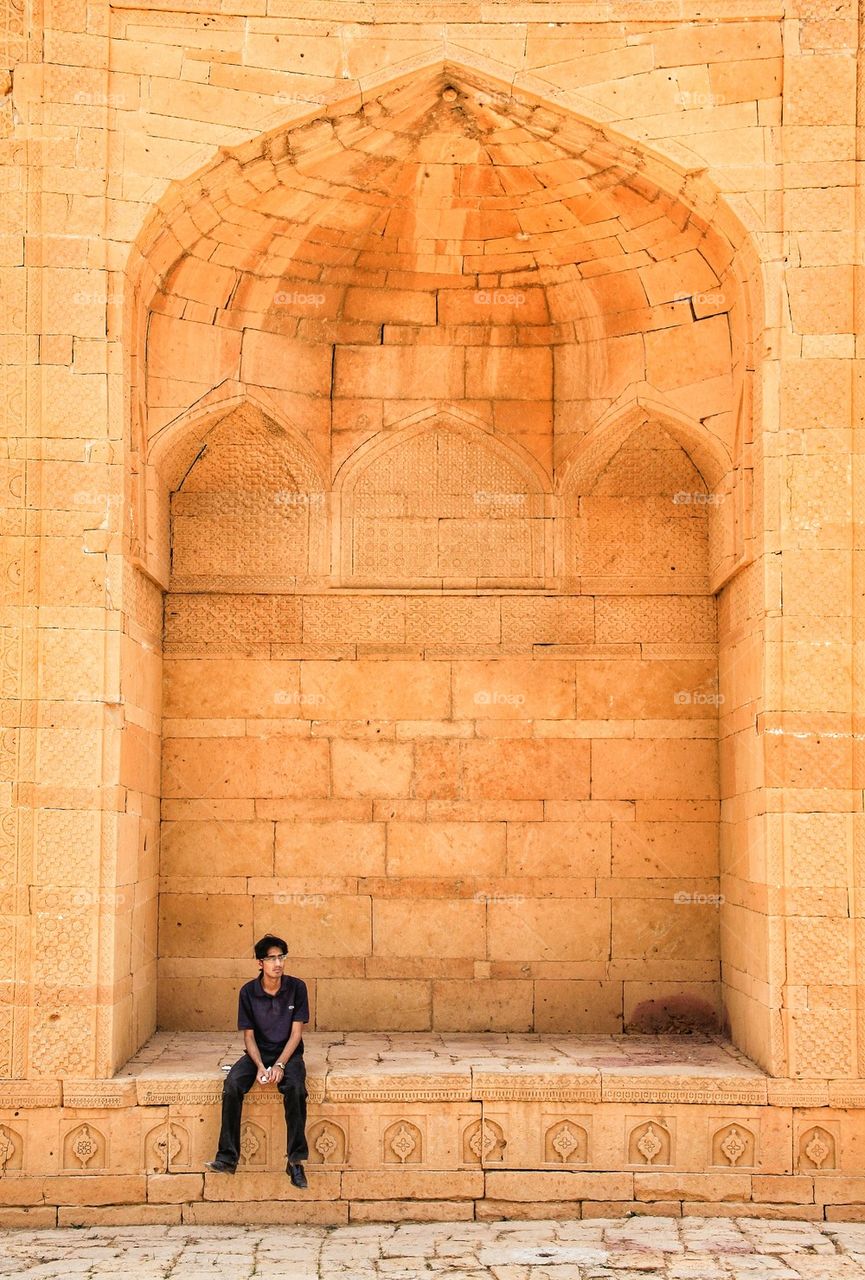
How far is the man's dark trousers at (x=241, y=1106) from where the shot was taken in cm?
642

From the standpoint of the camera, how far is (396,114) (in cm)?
720

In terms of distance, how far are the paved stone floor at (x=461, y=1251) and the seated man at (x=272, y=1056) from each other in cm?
35

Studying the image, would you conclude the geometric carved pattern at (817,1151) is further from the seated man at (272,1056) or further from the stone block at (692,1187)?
the seated man at (272,1056)

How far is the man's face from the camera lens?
6652 millimetres

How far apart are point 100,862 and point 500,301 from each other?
3.96 metres

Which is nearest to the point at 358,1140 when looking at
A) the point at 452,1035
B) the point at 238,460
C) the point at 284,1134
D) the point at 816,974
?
the point at 284,1134

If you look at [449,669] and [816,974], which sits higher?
[449,669]

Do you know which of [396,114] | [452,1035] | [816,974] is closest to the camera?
[816,974]

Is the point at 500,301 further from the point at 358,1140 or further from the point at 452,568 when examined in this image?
the point at 358,1140

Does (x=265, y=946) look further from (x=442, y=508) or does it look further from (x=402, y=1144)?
(x=442, y=508)

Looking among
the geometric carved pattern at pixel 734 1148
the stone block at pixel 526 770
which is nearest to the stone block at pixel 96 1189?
the stone block at pixel 526 770

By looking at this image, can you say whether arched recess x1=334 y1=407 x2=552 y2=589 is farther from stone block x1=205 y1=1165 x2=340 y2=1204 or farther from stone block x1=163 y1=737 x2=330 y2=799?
stone block x1=205 y1=1165 x2=340 y2=1204

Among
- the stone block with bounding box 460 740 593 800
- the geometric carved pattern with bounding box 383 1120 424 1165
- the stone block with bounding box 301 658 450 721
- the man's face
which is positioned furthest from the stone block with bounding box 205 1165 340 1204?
the stone block with bounding box 301 658 450 721

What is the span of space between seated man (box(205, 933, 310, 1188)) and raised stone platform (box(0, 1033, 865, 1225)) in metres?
0.16
